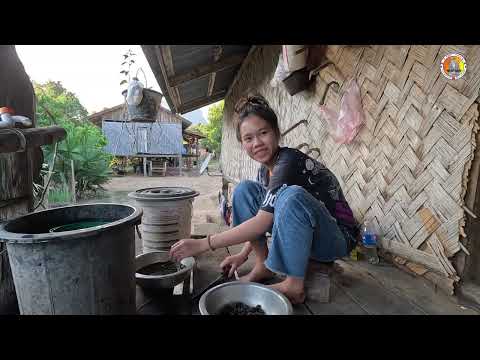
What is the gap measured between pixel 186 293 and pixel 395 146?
6.26 ft

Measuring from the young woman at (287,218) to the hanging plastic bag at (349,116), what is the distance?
1031mm

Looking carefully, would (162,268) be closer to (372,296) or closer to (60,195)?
(372,296)

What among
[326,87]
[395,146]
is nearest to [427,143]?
[395,146]

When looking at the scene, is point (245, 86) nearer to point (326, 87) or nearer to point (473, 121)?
point (326, 87)

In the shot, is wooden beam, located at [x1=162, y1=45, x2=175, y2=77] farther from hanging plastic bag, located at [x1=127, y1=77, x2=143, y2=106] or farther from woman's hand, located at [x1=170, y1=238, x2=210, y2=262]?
woman's hand, located at [x1=170, y1=238, x2=210, y2=262]

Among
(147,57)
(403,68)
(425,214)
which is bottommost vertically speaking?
(425,214)

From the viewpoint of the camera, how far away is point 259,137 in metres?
1.60

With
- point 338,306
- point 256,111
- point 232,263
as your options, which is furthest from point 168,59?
point 338,306

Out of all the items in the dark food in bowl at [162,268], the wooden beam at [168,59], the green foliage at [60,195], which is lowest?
the green foliage at [60,195]

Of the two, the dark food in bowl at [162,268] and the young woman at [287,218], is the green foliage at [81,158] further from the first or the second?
the young woman at [287,218]

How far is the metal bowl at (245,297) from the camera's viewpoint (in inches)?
51.6

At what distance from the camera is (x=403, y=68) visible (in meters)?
1.99

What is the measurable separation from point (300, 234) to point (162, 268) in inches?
43.5

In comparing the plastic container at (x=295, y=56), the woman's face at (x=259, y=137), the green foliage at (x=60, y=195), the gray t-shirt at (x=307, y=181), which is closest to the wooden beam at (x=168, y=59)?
the plastic container at (x=295, y=56)
